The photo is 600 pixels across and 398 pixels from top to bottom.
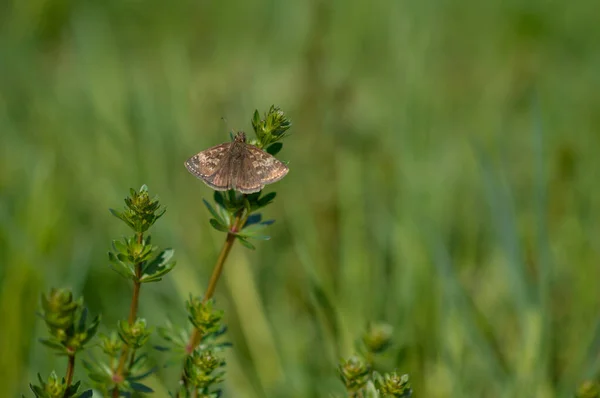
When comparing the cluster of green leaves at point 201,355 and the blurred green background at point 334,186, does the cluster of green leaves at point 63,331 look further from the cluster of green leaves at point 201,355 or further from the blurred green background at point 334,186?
the blurred green background at point 334,186

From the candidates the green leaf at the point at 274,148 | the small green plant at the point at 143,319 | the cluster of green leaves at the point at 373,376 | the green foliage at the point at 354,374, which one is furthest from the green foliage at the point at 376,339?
the green leaf at the point at 274,148

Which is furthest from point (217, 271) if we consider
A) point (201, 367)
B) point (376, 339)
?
point (376, 339)

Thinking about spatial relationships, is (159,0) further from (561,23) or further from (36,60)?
(561,23)

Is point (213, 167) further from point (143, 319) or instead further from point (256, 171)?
point (143, 319)

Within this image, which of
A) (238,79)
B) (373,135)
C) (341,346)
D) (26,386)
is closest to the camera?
(26,386)

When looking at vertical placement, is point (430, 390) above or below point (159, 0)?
below

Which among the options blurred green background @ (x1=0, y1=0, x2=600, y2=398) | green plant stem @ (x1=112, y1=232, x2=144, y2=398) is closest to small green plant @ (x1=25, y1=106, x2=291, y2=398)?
green plant stem @ (x1=112, y1=232, x2=144, y2=398)

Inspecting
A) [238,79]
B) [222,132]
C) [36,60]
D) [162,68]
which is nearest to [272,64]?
[238,79]

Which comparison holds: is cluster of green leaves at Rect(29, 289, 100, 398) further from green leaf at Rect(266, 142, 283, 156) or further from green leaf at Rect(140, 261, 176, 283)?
green leaf at Rect(266, 142, 283, 156)
